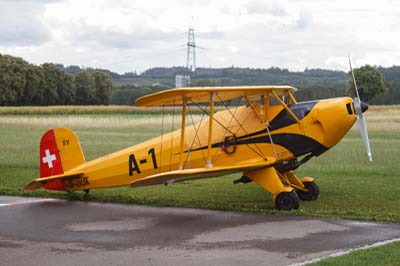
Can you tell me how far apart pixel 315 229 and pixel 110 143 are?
18.2 metres

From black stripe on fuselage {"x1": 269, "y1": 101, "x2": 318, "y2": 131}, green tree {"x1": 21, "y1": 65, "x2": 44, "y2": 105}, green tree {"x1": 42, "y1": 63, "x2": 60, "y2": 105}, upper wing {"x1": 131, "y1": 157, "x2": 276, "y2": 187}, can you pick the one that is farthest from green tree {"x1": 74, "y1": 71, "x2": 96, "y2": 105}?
upper wing {"x1": 131, "y1": 157, "x2": 276, "y2": 187}

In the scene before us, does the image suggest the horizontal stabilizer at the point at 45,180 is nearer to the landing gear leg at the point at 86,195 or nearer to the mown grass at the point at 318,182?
the landing gear leg at the point at 86,195

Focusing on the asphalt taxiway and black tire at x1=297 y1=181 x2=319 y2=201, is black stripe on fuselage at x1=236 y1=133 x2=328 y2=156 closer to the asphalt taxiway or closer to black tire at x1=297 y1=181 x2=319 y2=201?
black tire at x1=297 y1=181 x2=319 y2=201

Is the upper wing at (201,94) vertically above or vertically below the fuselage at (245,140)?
above

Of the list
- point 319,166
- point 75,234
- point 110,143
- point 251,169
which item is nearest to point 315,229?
point 251,169

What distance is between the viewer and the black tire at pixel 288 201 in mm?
11469

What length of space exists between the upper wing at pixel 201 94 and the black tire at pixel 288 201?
187cm

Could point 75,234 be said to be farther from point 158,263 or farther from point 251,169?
point 251,169

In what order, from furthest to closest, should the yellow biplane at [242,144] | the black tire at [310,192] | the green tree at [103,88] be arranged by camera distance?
the green tree at [103,88]
the black tire at [310,192]
the yellow biplane at [242,144]

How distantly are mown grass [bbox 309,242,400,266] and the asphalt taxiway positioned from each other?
46cm

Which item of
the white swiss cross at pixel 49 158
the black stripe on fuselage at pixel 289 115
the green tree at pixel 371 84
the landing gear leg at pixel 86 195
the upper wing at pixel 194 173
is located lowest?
the landing gear leg at pixel 86 195

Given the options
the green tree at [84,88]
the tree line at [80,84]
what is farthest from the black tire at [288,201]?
the green tree at [84,88]

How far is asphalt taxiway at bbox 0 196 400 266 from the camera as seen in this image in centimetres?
825

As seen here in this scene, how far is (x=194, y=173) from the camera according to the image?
35.8 ft
